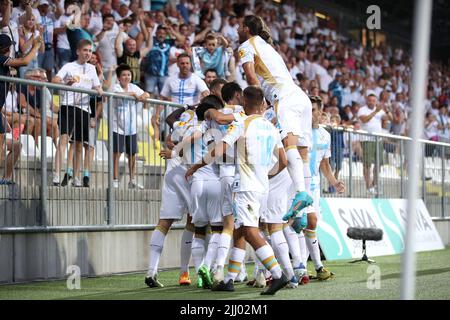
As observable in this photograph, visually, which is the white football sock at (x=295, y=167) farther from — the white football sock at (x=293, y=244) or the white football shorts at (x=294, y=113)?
the white football sock at (x=293, y=244)

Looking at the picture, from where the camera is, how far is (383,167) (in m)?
18.6

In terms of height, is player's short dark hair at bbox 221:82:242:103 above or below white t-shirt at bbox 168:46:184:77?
below

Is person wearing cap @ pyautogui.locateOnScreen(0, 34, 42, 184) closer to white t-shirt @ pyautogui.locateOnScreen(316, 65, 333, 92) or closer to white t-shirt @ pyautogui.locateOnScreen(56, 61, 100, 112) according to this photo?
white t-shirt @ pyautogui.locateOnScreen(56, 61, 100, 112)

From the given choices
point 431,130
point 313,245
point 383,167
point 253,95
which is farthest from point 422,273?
point 431,130

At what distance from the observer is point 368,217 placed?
17266mm

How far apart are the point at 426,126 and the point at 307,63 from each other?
13.0 ft

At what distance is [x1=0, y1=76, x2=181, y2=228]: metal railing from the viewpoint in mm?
11469

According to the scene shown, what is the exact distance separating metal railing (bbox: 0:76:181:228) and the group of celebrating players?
1.63 m

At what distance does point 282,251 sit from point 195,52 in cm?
696

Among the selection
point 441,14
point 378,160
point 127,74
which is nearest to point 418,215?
point 378,160

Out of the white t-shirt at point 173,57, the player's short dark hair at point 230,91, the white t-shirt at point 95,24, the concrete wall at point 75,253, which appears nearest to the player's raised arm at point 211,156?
the player's short dark hair at point 230,91

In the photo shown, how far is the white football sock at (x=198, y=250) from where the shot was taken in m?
10.8

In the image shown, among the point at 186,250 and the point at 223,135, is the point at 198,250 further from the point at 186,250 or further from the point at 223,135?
the point at 223,135

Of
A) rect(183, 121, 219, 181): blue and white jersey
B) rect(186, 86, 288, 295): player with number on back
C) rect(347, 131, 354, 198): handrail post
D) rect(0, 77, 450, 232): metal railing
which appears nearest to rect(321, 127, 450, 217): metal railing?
rect(347, 131, 354, 198): handrail post
